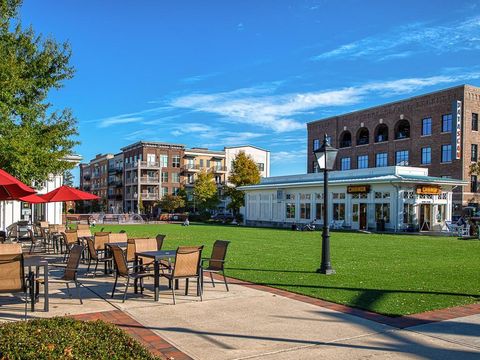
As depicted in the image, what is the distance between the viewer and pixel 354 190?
3859cm

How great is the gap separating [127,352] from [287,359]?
2009mm

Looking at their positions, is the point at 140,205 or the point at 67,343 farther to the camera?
the point at 140,205

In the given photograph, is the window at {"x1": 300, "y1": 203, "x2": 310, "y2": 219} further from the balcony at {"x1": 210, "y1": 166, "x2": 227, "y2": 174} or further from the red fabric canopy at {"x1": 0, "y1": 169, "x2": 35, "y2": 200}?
the balcony at {"x1": 210, "y1": 166, "x2": 227, "y2": 174}

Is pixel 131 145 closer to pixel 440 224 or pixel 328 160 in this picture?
pixel 440 224

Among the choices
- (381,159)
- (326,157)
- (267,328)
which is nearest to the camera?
(267,328)

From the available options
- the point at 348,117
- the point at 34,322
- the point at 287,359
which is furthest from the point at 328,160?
the point at 348,117

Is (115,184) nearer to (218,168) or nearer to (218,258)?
(218,168)

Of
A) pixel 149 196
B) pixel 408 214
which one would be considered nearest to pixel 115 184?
pixel 149 196

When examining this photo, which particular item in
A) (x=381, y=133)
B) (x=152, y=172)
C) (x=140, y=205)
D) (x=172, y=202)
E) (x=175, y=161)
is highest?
(x=381, y=133)

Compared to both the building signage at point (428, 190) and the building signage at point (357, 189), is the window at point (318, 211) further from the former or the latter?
the building signage at point (428, 190)

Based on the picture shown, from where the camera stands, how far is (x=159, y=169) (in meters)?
79.2

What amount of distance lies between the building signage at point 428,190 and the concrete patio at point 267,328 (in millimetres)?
30520

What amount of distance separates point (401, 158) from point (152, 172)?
139 ft

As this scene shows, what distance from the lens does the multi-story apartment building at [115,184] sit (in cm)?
8606
